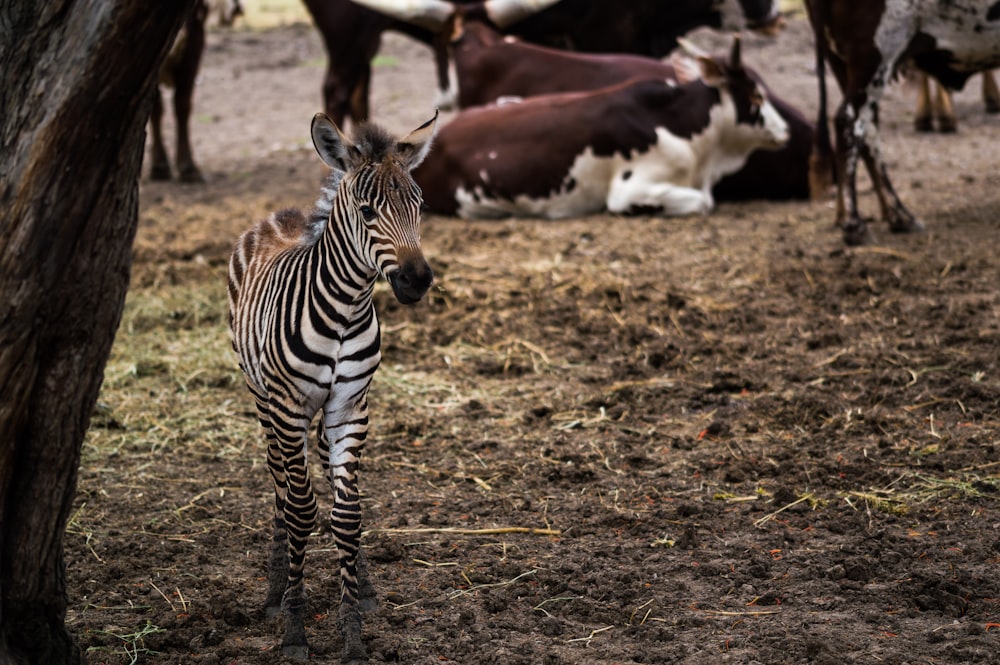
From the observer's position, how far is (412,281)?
10.2ft

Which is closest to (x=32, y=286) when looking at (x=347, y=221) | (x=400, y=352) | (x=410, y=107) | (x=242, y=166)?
(x=347, y=221)

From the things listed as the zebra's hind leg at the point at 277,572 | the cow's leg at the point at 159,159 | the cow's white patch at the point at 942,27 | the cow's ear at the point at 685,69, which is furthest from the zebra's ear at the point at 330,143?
the cow's leg at the point at 159,159

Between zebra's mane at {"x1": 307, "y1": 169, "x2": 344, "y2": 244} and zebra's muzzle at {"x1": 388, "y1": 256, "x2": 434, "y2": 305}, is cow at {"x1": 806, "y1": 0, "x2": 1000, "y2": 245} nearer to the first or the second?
zebra's mane at {"x1": 307, "y1": 169, "x2": 344, "y2": 244}

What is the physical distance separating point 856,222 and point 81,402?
5.85 metres

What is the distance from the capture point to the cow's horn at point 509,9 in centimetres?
1145

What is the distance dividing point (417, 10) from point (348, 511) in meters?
8.46

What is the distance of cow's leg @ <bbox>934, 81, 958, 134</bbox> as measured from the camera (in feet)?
37.9

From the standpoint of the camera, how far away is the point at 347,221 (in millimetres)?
3385

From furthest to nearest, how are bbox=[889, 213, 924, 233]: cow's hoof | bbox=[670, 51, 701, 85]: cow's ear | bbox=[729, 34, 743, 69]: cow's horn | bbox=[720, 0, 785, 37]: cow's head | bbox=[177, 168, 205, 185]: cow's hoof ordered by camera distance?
bbox=[720, 0, 785, 37]: cow's head
bbox=[177, 168, 205, 185]: cow's hoof
bbox=[670, 51, 701, 85]: cow's ear
bbox=[729, 34, 743, 69]: cow's horn
bbox=[889, 213, 924, 233]: cow's hoof

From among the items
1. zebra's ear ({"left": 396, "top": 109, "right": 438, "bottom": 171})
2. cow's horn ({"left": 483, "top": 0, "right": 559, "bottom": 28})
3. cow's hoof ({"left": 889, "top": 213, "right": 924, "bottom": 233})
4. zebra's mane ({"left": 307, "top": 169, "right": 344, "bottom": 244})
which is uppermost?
zebra's ear ({"left": 396, "top": 109, "right": 438, "bottom": 171})

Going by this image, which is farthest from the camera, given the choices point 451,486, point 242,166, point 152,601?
point 242,166

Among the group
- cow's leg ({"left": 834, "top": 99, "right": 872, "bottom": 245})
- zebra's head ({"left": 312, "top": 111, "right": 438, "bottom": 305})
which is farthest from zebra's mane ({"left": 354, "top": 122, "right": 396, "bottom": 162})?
cow's leg ({"left": 834, "top": 99, "right": 872, "bottom": 245})

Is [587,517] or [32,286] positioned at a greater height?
[32,286]

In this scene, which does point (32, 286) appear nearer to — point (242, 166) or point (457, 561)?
point (457, 561)
